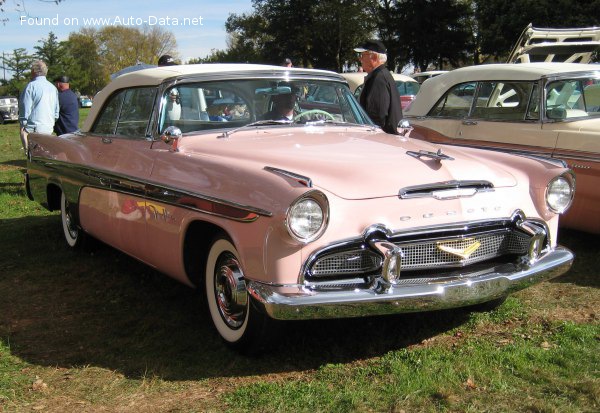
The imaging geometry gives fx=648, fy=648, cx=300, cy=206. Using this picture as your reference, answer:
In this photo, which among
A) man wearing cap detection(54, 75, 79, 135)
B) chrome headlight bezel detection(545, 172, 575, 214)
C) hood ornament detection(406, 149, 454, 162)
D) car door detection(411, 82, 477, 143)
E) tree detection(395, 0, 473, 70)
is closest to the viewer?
hood ornament detection(406, 149, 454, 162)

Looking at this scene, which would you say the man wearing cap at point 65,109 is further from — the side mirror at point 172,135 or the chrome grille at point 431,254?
the chrome grille at point 431,254

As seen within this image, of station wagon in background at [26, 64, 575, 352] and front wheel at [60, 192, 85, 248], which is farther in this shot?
front wheel at [60, 192, 85, 248]

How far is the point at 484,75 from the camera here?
6.39 metres

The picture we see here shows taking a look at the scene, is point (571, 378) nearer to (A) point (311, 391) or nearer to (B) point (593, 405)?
(B) point (593, 405)

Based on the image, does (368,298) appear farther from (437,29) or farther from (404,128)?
(437,29)

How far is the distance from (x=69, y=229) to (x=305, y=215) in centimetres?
360

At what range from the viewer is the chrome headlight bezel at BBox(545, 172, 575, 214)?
12.3 ft

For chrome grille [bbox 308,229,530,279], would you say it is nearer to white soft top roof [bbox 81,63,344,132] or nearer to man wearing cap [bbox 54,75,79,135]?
white soft top roof [bbox 81,63,344,132]

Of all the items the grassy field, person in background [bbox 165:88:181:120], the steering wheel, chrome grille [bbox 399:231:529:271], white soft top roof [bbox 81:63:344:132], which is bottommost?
the grassy field

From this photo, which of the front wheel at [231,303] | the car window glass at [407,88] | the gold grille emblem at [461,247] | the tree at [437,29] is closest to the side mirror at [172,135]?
the front wheel at [231,303]

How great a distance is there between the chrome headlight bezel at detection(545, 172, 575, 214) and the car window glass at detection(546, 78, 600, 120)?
81.8 inches

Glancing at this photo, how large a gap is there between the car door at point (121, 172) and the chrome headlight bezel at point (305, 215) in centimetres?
147

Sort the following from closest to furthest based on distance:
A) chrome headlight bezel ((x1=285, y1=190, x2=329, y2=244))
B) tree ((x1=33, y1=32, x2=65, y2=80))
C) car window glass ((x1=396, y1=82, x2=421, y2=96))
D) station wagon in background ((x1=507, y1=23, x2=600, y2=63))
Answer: chrome headlight bezel ((x1=285, y1=190, x2=329, y2=244)) < station wagon in background ((x1=507, y1=23, x2=600, y2=63)) < car window glass ((x1=396, y1=82, x2=421, y2=96)) < tree ((x1=33, y1=32, x2=65, y2=80))

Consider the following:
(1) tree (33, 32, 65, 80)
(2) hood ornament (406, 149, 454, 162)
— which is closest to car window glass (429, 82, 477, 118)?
(2) hood ornament (406, 149, 454, 162)
